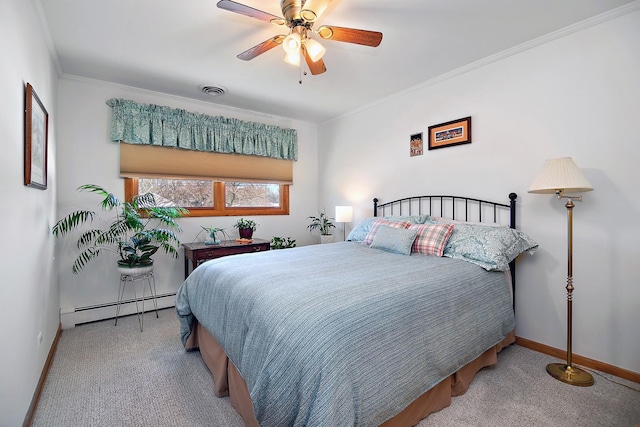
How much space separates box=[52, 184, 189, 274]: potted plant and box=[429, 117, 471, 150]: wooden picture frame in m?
2.94

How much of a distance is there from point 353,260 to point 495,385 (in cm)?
125

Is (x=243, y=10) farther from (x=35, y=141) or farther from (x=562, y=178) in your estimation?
(x=562, y=178)

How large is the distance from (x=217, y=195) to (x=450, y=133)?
296 centimetres

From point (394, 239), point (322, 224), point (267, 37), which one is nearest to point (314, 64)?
point (267, 37)

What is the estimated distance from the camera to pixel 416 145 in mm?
3381

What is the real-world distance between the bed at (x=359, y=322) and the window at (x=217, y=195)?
1721mm

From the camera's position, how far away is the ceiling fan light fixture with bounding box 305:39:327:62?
6.45 ft

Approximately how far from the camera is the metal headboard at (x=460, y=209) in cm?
261

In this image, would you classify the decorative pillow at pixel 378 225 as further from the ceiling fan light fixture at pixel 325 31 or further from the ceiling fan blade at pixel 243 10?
the ceiling fan blade at pixel 243 10

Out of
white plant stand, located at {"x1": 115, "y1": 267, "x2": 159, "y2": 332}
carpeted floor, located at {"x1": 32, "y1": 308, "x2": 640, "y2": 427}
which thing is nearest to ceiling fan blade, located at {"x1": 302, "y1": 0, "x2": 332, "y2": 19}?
carpeted floor, located at {"x1": 32, "y1": 308, "x2": 640, "y2": 427}

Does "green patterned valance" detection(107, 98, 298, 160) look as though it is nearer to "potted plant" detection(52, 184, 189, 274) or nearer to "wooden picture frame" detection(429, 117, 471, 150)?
"potted plant" detection(52, 184, 189, 274)

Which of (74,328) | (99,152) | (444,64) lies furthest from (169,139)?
(444,64)

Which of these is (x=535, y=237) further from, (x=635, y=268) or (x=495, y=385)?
(x=495, y=385)

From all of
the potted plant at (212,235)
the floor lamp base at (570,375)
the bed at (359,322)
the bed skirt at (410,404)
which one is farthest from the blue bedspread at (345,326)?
the potted plant at (212,235)
